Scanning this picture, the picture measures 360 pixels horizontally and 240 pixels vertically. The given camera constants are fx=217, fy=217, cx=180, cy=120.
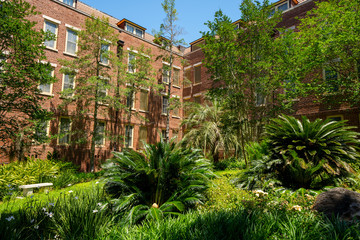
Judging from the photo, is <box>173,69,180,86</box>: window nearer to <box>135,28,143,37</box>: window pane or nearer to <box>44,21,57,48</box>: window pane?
<box>135,28,143,37</box>: window pane

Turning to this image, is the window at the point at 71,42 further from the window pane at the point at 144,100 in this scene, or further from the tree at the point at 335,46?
the tree at the point at 335,46

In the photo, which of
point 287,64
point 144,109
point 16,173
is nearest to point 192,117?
point 144,109

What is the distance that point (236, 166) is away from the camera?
12.5m

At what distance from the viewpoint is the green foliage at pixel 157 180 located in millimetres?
4555

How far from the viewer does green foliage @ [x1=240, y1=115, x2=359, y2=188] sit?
18.6 feet

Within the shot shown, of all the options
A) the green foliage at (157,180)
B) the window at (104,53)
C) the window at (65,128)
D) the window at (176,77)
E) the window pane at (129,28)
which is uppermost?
the window pane at (129,28)

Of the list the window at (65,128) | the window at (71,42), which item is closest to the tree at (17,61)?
the window at (65,128)

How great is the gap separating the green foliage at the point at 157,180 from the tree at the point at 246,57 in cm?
590

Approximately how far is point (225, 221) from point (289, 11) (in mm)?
19059

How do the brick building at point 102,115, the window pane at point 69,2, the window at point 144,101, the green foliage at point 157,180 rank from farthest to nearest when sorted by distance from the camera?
the window at point 144,101
the window pane at point 69,2
the brick building at point 102,115
the green foliage at point 157,180

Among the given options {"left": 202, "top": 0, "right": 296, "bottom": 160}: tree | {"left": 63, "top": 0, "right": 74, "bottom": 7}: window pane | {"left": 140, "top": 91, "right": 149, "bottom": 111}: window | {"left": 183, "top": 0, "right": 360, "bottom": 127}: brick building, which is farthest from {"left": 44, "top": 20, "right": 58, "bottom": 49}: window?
{"left": 202, "top": 0, "right": 296, "bottom": 160}: tree

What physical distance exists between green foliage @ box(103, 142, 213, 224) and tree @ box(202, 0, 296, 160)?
5.90 meters

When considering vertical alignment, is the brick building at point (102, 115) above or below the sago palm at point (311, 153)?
above

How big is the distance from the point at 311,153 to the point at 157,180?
410cm
